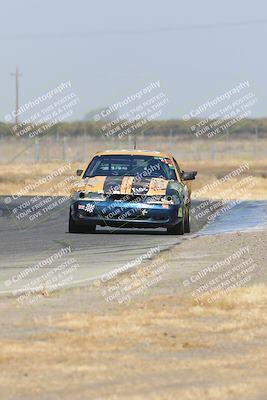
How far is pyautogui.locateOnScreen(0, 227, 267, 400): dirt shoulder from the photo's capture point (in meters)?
8.24

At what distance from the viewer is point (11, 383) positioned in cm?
843

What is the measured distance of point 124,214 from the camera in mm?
22484

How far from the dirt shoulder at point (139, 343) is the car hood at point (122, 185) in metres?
7.22

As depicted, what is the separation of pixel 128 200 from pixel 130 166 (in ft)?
4.17

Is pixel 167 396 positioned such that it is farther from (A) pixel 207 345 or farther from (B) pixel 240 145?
(B) pixel 240 145

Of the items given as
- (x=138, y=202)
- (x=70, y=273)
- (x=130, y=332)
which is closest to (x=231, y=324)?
(x=130, y=332)

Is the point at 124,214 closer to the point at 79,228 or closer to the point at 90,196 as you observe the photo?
the point at 90,196
